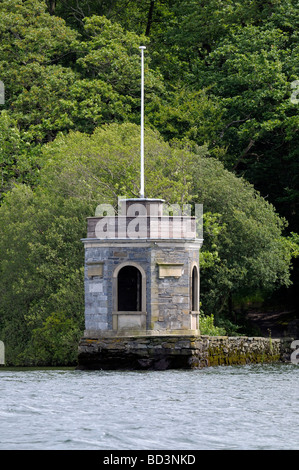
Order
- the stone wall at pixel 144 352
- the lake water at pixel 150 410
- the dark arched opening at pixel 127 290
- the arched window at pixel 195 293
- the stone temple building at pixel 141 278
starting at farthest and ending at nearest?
the dark arched opening at pixel 127 290, the arched window at pixel 195 293, the stone temple building at pixel 141 278, the stone wall at pixel 144 352, the lake water at pixel 150 410

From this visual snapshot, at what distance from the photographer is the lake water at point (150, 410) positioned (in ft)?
79.2

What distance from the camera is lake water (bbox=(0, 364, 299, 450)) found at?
2412cm

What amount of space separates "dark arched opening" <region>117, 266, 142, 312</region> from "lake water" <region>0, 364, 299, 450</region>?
4.43 metres

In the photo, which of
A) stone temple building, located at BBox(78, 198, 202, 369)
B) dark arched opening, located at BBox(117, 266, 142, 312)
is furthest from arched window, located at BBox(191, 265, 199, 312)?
dark arched opening, located at BBox(117, 266, 142, 312)

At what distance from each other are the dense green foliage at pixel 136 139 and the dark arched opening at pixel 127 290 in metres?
3.82

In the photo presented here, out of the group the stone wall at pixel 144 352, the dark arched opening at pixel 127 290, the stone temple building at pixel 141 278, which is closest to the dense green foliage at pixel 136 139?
the dark arched opening at pixel 127 290

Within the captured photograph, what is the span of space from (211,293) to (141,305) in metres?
10.1

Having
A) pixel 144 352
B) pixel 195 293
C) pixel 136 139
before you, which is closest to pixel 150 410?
pixel 144 352

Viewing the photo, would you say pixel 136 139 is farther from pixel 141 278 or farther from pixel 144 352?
pixel 144 352

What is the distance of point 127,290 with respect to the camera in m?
44.3

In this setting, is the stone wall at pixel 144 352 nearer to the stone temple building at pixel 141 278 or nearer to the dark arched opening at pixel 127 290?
the stone temple building at pixel 141 278

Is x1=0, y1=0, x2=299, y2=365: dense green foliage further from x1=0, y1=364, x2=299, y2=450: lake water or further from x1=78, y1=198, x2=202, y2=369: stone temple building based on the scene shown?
x1=0, y1=364, x2=299, y2=450: lake water

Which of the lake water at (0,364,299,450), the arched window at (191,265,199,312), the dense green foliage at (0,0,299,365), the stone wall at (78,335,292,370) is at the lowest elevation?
the lake water at (0,364,299,450)

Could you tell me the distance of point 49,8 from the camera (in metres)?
70.7
